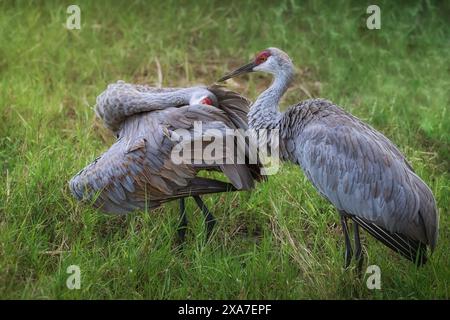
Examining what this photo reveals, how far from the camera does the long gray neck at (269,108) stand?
523cm

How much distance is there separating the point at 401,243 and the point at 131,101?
206 centimetres

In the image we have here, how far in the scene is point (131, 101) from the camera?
17.9 ft

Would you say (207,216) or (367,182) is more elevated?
(367,182)

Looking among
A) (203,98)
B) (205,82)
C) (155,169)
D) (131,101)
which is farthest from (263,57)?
(205,82)

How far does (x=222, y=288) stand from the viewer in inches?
183

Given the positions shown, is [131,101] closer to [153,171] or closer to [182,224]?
[153,171]

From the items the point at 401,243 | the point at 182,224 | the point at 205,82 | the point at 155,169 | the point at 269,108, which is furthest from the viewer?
the point at 205,82

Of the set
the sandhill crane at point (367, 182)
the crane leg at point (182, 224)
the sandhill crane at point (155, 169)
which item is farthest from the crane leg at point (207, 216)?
the sandhill crane at point (367, 182)

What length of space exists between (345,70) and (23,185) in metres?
3.59

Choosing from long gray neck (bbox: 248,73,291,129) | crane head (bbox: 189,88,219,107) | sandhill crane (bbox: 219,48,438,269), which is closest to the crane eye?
long gray neck (bbox: 248,73,291,129)

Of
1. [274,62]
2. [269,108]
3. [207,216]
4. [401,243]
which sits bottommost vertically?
[401,243]

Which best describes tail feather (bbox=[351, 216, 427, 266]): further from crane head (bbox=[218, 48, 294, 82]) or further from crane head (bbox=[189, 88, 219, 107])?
crane head (bbox=[189, 88, 219, 107])

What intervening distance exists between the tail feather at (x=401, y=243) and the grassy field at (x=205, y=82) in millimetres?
139

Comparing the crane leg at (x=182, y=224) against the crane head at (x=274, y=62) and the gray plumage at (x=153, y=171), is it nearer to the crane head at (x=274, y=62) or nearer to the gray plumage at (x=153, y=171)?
the gray plumage at (x=153, y=171)
